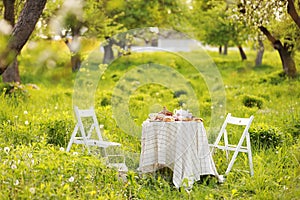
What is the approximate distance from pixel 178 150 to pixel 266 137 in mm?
2054

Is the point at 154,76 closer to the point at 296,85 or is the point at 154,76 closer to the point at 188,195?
the point at 296,85

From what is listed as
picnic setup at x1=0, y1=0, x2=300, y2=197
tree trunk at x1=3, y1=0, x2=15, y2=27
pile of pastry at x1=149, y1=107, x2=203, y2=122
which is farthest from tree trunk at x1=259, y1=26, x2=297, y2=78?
pile of pastry at x1=149, y1=107, x2=203, y2=122

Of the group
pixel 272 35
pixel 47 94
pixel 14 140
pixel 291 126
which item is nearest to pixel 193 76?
pixel 272 35

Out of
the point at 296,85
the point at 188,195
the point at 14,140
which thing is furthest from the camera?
the point at 296,85

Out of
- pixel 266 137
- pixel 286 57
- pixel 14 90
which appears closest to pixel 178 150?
pixel 266 137

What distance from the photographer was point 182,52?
8141 millimetres

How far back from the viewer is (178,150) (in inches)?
236

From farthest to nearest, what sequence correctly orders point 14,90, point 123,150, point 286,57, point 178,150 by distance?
point 286,57 → point 14,90 → point 123,150 → point 178,150

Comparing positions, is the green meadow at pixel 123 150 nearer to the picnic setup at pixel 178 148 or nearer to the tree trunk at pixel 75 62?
the picnic setup at pixel 178 148

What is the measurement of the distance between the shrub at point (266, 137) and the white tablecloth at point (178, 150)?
1.48m

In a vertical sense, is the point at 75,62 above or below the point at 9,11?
below

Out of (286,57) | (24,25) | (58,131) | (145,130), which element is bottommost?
(58,131)

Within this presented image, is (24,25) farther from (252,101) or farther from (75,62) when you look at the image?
(75,62)

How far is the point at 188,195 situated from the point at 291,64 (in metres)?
10.5
